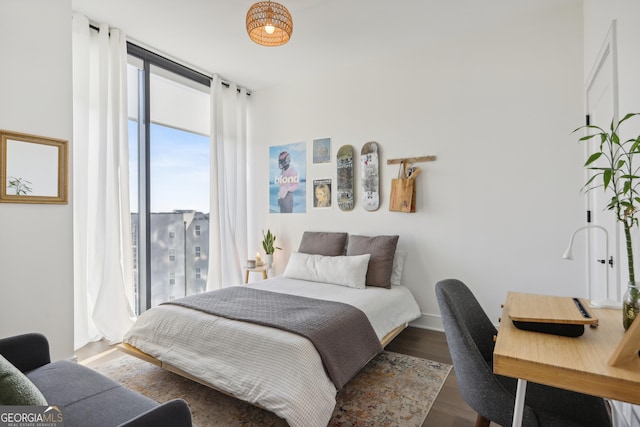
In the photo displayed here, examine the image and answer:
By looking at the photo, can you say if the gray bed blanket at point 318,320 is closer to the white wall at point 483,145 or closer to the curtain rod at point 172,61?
the white wall at point 483,145

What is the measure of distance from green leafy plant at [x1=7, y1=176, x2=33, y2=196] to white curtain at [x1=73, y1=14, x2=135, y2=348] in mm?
633

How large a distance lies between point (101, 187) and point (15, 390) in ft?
8.13

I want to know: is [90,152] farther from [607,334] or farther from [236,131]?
[607,334]

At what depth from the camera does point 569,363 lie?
968 mm

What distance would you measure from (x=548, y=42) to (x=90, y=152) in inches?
167

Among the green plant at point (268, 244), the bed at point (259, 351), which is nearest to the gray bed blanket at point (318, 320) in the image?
the bed at point (259, 351)

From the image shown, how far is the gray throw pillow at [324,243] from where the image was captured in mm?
3674

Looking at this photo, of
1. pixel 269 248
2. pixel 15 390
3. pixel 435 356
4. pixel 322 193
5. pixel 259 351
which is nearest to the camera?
pixel 15 390

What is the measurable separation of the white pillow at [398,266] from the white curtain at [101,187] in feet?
8.67

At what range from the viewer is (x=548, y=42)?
285 centimetres

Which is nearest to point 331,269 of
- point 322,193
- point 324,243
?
point 324,243

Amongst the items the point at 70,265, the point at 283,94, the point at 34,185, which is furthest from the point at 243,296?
the point at 283,94

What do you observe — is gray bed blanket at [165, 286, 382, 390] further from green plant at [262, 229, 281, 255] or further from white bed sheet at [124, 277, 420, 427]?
green plant at [262, 229, 281, 255]

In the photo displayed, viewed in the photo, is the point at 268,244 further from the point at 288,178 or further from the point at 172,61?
the point at 172,61
